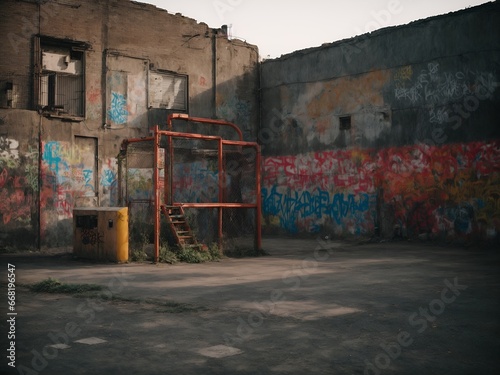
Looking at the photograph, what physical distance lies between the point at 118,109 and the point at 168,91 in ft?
7.05

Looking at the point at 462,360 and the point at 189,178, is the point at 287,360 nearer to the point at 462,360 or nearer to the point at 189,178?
the point at 462,360

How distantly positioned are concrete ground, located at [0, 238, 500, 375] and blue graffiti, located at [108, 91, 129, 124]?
681cm

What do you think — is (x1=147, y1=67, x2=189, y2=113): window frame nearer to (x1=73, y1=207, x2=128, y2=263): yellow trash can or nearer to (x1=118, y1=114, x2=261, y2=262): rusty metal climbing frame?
(x1=118, y1=114, x2=261, y2=262): rusty metal climbing frame

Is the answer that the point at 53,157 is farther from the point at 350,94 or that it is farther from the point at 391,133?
the point at 391,133

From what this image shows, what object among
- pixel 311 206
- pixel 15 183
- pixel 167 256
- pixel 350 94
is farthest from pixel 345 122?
pixel 15 183

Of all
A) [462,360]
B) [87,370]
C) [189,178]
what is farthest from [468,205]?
[87,370]

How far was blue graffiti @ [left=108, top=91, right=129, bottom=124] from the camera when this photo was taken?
56.4ft

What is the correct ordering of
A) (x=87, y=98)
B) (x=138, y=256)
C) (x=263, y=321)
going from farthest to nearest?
(x=87, y=98) → (x=138, y=256) → (x=263, y=321)

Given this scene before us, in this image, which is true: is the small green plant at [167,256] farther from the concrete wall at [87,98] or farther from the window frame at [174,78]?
the window frame at [174,78]

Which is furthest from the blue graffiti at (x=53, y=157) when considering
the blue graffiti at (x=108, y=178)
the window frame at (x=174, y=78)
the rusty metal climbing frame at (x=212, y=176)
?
the window frame at (x=174, y=78)

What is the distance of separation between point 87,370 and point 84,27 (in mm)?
13904

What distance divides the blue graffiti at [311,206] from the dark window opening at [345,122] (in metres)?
2.28

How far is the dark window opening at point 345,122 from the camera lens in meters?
18.9

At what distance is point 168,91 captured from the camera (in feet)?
61.7
